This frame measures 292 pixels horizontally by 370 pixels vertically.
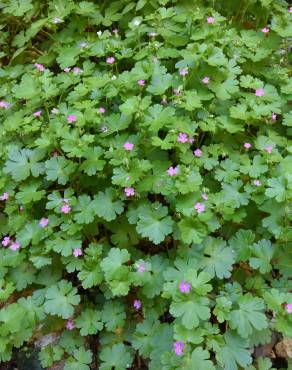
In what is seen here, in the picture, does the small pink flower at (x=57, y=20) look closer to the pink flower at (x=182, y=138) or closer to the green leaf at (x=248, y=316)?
the pink flower at (x=182, y=138)

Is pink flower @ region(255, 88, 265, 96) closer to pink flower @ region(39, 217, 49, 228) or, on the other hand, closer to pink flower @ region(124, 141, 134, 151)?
pink flower @ region(124, 141, 134, 151)

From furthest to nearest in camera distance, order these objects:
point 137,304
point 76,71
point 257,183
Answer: point 76,71
point 257,183
point 137,304

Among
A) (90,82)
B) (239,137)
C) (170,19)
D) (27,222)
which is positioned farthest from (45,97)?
(239,137)

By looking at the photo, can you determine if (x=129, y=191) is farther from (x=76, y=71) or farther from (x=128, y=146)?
(x=76, y=71)

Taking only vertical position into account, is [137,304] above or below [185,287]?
below

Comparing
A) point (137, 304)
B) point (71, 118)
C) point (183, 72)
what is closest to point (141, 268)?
point (137, 304)

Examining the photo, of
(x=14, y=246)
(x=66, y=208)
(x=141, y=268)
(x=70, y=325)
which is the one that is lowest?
(x=70, y=325)

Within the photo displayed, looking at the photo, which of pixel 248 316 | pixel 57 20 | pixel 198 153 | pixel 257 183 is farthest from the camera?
pixel 57 20

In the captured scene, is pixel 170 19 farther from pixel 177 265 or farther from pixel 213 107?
pixel 177 265

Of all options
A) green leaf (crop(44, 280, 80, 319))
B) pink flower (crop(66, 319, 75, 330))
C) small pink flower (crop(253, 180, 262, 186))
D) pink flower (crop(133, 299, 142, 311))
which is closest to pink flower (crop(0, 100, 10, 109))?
green leaf (crop(44, 280, 80, 319))
